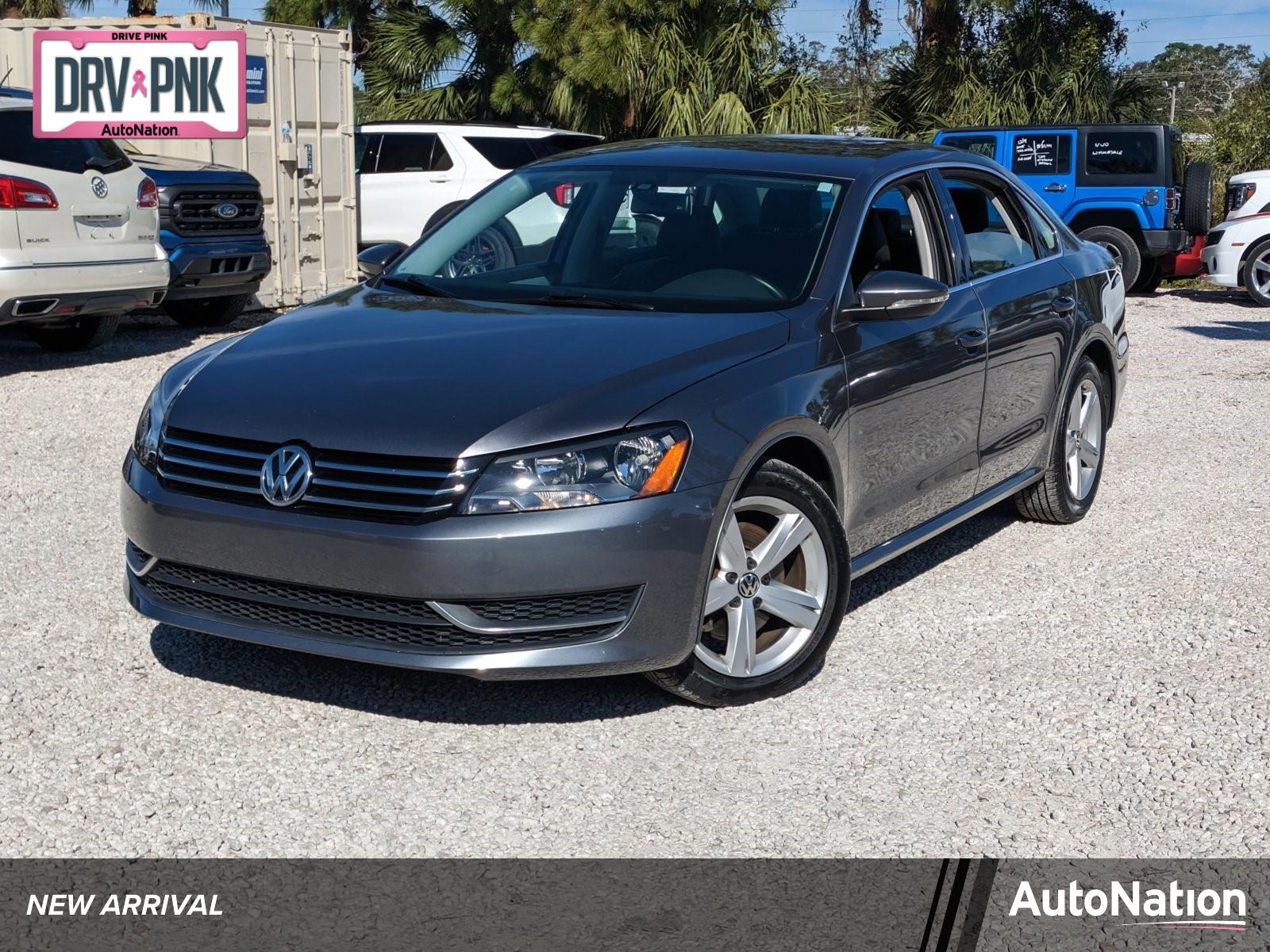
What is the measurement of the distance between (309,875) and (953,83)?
21.1 metres

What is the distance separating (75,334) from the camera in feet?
39.6

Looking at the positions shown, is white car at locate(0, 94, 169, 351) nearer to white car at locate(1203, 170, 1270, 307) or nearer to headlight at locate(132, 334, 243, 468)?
headlight at locate(132, 334, 243, 468)

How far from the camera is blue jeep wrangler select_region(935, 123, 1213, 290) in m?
17.8

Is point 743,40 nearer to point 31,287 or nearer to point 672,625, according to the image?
point 31,287

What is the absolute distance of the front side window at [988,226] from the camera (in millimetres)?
5910

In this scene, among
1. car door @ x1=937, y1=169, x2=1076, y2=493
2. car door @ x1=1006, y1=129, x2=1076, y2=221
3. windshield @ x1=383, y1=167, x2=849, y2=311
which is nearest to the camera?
windshield @ x1=383, y1=167, x2=849, y2=311

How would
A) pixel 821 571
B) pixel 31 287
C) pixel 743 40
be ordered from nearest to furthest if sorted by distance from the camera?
pixel 821 571
pixel 31 287
pixel 743 40

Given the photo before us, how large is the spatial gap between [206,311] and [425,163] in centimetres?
381

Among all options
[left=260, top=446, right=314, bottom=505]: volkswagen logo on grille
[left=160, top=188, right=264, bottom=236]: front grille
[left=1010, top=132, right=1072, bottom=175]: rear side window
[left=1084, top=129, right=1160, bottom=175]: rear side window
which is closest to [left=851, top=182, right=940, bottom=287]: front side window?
[left=260, top=446, right=314, bottom=505]: volkswagen logo on grille

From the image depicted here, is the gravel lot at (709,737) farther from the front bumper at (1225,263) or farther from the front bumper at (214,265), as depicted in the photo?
the front bumper at (1225,263)

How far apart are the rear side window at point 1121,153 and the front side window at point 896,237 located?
13.2 m

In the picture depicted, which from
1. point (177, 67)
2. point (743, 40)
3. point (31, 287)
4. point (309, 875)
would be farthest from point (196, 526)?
point (743, 40)

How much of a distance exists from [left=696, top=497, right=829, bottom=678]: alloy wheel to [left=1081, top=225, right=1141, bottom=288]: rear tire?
13882 mm

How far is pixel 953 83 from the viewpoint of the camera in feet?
75.4
